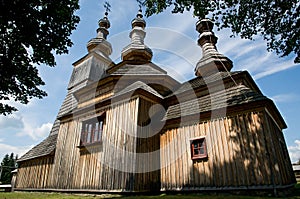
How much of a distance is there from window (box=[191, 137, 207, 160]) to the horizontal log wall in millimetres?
9489

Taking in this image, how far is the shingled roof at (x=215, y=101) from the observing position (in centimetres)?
870

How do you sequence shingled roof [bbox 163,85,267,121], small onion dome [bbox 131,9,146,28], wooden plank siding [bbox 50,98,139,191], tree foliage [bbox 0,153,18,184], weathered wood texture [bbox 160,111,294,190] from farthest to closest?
1. tree foliage [bbox 0,153,18,184]
2. small onion dome [bbox 131,9,146,28]
3. wooden plank siding [bbox 50,98,139,191]
4. shingled roof [bbox 163,85,267,121]
5. weathered wood texture [bbox 160,111,294,190]

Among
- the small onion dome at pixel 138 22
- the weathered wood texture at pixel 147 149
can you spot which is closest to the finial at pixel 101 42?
the small onion dome at pixel 138 22

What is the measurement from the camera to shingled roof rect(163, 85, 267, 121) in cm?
870

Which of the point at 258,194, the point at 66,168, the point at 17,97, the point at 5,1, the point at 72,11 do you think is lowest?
the point at 258,194

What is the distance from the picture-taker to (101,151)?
34.4ft

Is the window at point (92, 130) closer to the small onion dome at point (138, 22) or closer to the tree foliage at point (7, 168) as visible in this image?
the small onion dome at point (138, 22)

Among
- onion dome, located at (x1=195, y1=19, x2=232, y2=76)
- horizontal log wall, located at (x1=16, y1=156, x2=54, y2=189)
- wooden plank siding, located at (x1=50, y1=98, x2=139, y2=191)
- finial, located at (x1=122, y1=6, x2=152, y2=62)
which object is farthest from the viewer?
finial, located at (x1=122, y1=6, x2=152, y2=62)

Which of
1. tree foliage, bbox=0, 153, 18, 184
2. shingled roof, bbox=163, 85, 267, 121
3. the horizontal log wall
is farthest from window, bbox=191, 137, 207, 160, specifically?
tree foliage, bbox=0, 153, 18, 184

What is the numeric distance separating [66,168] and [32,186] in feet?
15.4

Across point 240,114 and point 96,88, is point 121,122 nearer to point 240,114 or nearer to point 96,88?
point 96,88

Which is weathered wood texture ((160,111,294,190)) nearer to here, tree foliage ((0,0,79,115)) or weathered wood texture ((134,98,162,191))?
weathered wood texture ((134,98,162,191))

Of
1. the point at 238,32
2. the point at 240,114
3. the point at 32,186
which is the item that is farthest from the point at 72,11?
the point at 32,186

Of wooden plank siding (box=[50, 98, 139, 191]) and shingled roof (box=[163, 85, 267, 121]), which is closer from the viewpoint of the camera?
shingled roof (box=[163, 85, 267, 121])
